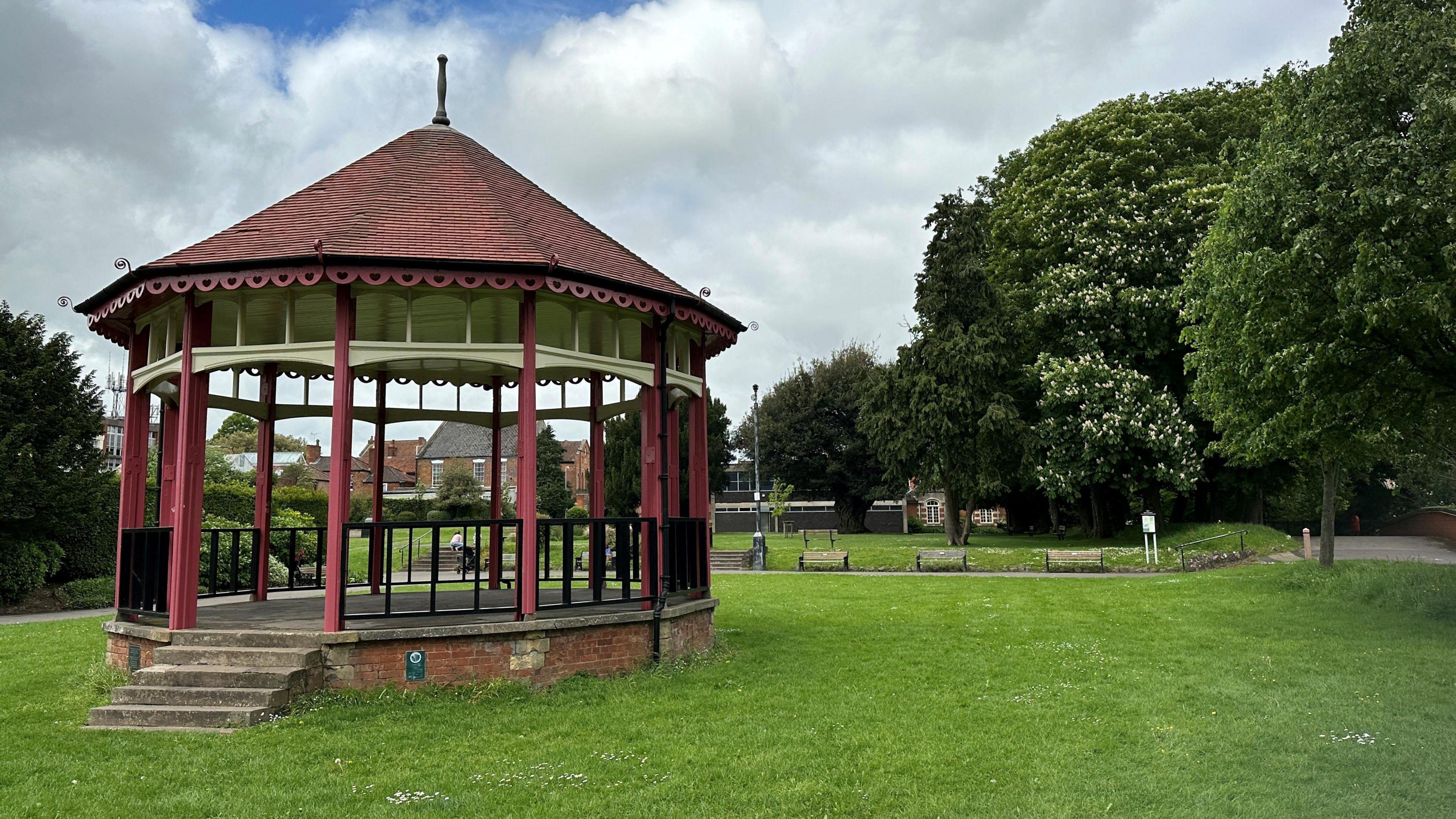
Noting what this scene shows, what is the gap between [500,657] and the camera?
28.5 feet

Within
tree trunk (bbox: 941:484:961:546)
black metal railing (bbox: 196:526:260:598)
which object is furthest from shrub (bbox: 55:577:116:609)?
tree trunk (bbox: 941:484:961:546)

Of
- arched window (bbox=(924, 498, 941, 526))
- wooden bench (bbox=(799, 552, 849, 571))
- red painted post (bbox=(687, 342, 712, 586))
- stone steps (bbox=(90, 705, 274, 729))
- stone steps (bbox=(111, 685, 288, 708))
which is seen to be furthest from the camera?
arched window (bbox=(924, 498, 941, 526))

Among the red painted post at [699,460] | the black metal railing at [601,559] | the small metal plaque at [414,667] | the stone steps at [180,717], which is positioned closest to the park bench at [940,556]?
the black metal railing at [601,559]

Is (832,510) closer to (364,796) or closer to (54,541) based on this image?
(54,541)

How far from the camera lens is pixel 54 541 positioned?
63.5 feet

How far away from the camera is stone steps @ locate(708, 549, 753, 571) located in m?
30.0

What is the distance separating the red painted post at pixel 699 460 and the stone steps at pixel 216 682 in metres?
4.57

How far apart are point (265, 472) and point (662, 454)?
5444 mm

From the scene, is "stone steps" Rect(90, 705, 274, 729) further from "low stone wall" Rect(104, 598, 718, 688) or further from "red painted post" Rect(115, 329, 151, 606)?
"red painted post" Rect(115, 329, 151, 606)

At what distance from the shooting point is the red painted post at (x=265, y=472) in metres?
12.0

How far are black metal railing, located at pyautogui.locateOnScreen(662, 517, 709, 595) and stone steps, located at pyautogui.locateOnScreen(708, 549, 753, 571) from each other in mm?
18343

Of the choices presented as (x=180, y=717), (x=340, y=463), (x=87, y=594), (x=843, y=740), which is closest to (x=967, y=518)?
(x=87, y=594)

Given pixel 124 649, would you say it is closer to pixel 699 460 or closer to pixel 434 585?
pixel 434 585

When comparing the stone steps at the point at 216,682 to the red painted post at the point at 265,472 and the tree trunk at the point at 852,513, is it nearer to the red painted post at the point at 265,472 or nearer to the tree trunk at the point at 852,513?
the red painted post at the point at 265,472
